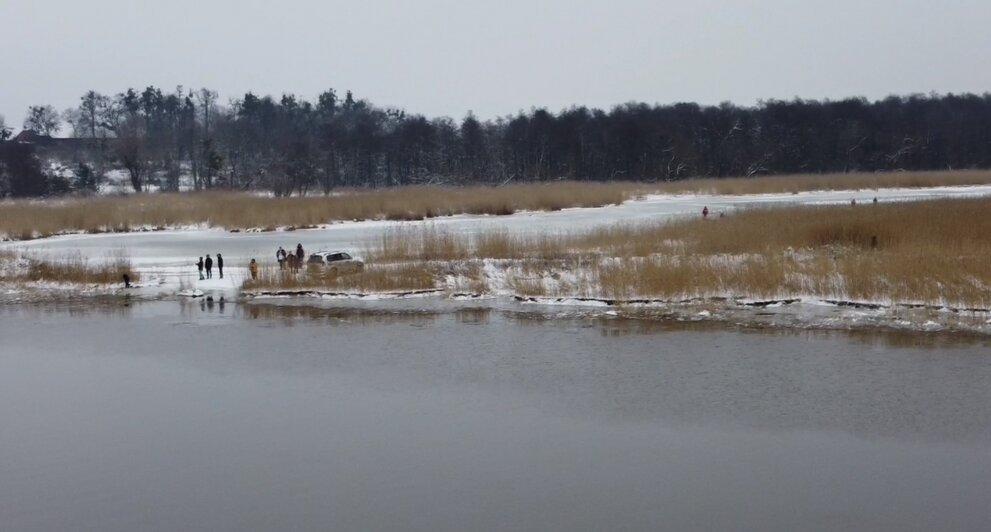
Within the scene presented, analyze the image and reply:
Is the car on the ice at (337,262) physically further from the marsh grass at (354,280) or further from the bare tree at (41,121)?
the bare tree at (41,121)

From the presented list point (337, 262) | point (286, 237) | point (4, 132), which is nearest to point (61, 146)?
point (4, 132)

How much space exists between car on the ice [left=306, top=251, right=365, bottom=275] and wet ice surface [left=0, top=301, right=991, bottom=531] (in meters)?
7.61

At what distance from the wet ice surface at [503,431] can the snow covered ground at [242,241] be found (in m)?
5.20

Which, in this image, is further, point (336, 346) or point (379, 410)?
point (336, 346)

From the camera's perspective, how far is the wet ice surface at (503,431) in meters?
9.91

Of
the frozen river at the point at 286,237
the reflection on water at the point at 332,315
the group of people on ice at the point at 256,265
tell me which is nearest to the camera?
the reflection on water at the point at 332,315

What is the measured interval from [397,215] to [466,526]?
130 feet

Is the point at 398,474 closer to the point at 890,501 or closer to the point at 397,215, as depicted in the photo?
the point at 890,501

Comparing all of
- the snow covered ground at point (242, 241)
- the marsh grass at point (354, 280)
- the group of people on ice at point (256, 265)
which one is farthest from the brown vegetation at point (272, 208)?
the marsh grass at point (354, 280)

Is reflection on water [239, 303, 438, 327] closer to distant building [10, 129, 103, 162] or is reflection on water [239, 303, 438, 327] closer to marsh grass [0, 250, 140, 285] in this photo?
marsh grass [0, 250, 140, 285]

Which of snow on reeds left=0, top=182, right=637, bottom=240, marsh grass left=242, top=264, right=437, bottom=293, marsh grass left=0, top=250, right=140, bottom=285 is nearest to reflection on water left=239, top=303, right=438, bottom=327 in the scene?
marsh grass left=242, top=264, right=437, bottom=293

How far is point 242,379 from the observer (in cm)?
1605

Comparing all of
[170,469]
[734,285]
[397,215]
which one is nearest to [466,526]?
[170,469]

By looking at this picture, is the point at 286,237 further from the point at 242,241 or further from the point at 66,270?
the point at 66,270
